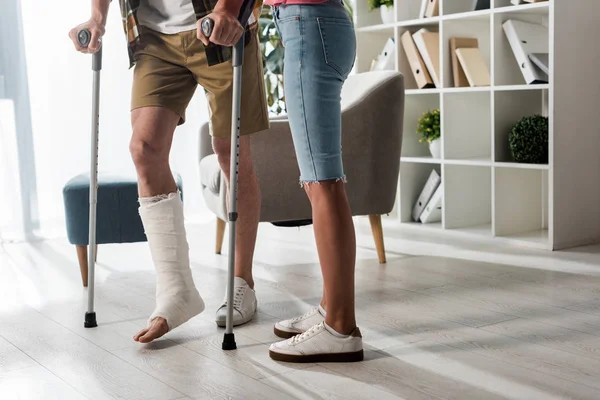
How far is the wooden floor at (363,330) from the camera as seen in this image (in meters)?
1.65

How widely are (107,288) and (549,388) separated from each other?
1.65 metres

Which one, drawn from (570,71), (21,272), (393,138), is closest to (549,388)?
(393,138)

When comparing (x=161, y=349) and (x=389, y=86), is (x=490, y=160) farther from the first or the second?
(x=161, y=349)

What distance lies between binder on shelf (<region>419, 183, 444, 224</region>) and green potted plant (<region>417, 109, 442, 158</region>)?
18 cm

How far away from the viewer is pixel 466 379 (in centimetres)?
166

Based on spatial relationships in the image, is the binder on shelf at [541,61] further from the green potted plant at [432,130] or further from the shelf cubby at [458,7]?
the green potted plant at [432,130]

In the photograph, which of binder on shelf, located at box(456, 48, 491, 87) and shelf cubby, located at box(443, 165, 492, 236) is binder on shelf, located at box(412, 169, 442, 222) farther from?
binder on shelf, located at box(456, 48, 491, 87)

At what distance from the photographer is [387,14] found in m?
3.95

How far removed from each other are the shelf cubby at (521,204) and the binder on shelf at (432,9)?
82cm

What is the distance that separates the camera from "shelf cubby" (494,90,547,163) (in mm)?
3453

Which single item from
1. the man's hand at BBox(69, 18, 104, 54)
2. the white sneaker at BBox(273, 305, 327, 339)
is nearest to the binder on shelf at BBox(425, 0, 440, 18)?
the man's hand at BBox(69, 18, 104, 54)

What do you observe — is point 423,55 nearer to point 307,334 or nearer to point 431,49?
point 431,49

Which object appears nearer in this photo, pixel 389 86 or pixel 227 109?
pixel 227 109

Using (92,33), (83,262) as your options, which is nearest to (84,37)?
(92,33)
